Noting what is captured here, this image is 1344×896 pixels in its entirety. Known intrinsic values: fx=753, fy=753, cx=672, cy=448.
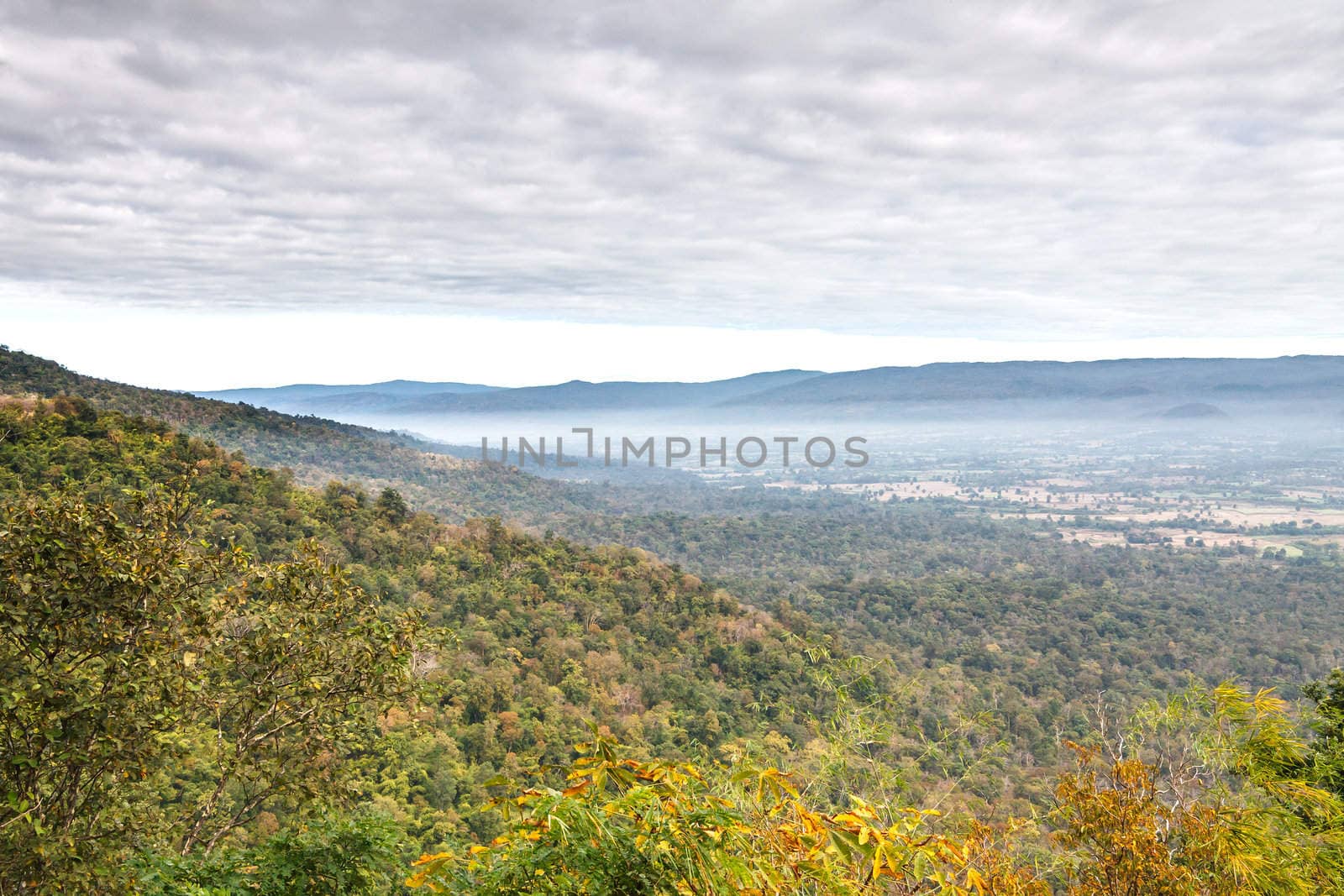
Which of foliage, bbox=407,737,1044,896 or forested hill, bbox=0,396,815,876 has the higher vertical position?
foliage, bbox=407,737,1044,896

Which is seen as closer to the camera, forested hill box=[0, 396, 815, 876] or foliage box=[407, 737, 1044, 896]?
foliage box=[407, 737, 1044, 896]

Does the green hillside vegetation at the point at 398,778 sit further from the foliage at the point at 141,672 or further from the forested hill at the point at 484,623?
the forested hill at the point at 484,623

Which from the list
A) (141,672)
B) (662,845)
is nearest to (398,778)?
(141,672)

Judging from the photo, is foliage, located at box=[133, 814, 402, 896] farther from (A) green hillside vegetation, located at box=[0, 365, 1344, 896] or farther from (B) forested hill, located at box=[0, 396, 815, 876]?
(B) forested hill, located at box=[0, 396, 815, 876]

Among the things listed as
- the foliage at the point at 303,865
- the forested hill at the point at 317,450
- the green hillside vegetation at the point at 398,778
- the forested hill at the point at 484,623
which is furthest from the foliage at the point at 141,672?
the forested hill at the point at 317,450

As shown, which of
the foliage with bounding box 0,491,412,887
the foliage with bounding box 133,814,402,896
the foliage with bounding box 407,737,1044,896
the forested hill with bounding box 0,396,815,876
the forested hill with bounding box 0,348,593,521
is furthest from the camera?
the forested hill with bounding box 0,348,593,521

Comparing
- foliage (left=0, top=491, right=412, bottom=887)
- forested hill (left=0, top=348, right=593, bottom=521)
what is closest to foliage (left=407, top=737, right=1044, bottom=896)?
foliage (left=0, top=491, right=412, bottom=887)

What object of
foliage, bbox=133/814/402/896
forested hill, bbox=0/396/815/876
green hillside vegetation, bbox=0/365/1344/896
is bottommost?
forested hill, bbox=0/396/815/876

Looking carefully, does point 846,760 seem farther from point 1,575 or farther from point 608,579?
point 608,579

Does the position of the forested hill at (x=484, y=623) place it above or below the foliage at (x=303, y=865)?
below

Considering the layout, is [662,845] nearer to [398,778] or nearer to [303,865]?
[303,865]
